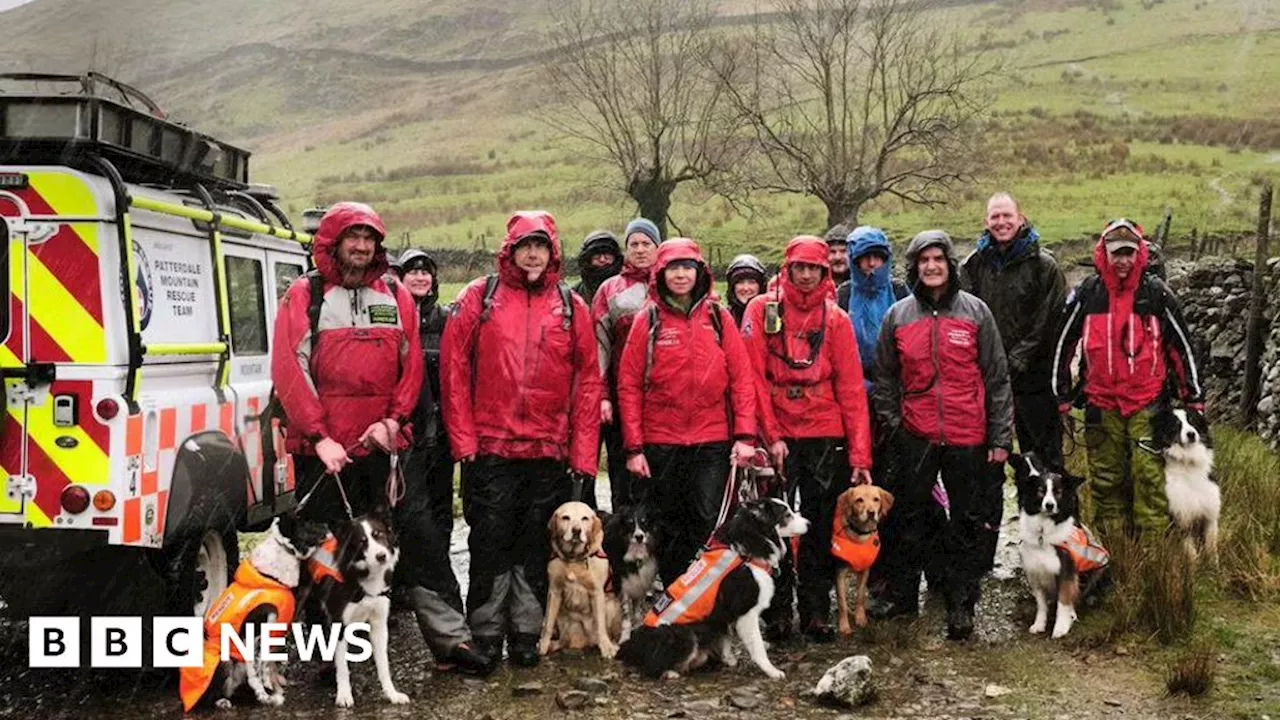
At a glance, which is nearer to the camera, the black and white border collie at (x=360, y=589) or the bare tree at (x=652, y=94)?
the black and white border collie at (x=360, y=589)

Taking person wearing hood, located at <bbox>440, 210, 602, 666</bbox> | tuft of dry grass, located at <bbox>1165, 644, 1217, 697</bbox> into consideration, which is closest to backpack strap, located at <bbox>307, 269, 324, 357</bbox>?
person wearing hood, located at <bbox>440, 210, 602, 666</bbox>

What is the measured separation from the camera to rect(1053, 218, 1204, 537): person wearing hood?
20.8 ft

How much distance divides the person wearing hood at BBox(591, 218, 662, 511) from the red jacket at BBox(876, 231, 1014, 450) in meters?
1.51

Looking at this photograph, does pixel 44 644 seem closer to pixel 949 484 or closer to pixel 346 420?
pixel 346 420

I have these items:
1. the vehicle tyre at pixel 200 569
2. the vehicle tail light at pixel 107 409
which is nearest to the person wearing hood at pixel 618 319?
the vehicle tyre at pixel 200 569

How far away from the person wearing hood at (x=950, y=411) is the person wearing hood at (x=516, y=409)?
1.74 metres

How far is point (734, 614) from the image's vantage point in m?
5.17

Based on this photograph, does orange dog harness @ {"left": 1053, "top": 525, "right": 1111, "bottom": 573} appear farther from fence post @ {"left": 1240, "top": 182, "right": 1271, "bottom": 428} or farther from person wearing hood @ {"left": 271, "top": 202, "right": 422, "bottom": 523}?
fence post @ {"left": 1240, "top": 182, "right": 1271, "bottom": 428}

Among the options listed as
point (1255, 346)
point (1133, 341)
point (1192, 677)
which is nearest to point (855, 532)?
point (1192, 677)

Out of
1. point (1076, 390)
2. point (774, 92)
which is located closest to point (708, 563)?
point (1076, 390)

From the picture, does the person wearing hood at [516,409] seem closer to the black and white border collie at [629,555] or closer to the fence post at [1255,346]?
the black and white border collie at [629,555]

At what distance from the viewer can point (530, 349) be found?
5.38m

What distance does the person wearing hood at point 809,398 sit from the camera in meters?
5.78

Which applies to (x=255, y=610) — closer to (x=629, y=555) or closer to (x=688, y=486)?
(x=629, y=555)
